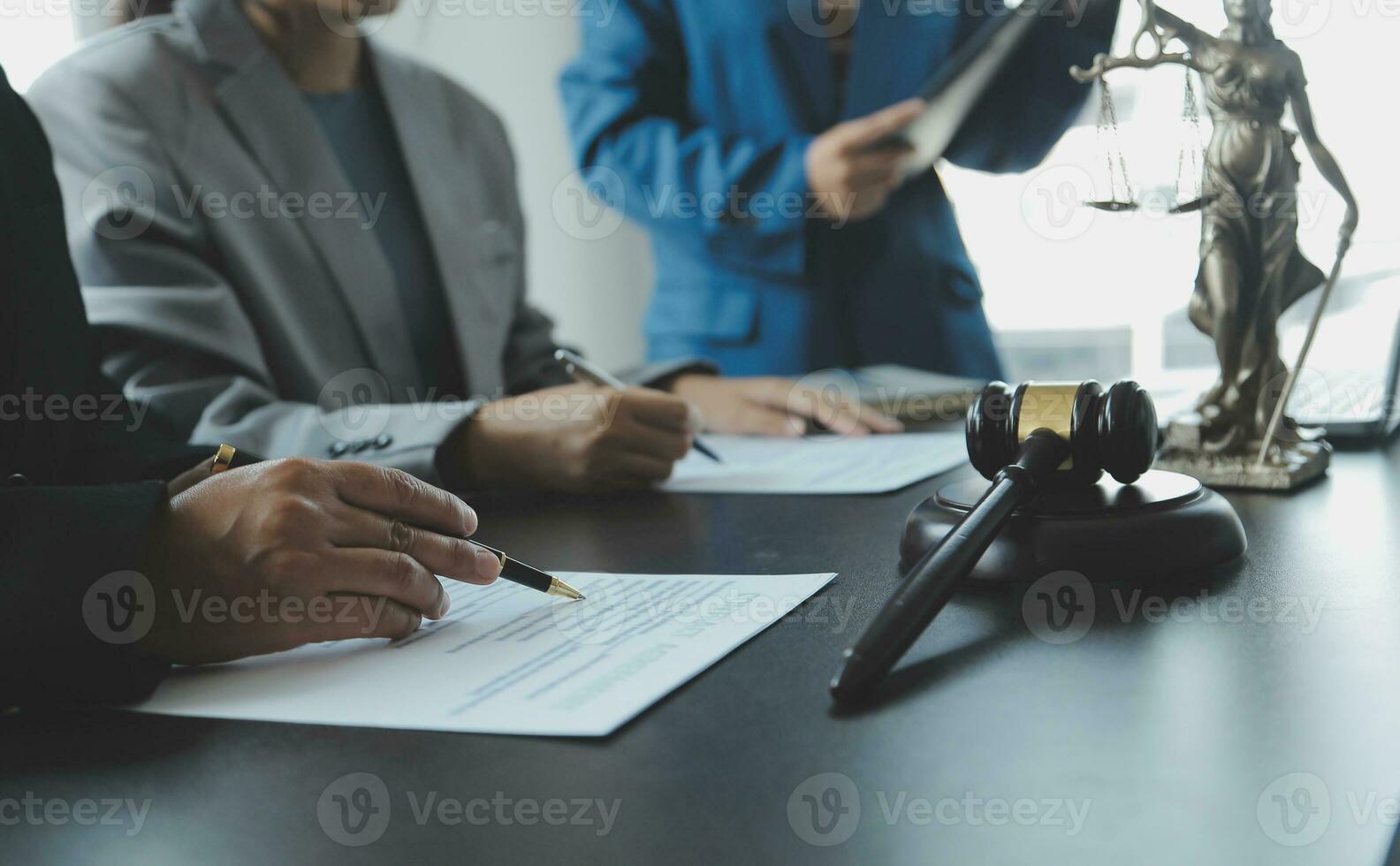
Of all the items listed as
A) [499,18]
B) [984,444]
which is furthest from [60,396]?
[499,18]

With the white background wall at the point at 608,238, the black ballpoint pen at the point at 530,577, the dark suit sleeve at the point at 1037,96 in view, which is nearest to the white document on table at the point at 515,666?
the black ballpoint pen at the point at 530,577

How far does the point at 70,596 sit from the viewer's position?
50cm

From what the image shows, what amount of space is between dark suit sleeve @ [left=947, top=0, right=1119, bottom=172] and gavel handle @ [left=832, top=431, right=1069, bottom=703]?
0.85 meters

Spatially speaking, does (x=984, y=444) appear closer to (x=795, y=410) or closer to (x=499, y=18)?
(x=795, y=410)

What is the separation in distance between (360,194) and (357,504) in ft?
3.46

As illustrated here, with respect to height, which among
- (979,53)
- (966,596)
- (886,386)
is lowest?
(886,386)

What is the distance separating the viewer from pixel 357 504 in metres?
0.58

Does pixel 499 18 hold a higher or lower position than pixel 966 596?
higher

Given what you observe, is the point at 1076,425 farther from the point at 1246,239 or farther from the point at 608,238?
the point at 608,238

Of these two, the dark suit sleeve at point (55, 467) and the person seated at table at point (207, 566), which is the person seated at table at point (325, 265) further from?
Answer: the person seated at table at point (207, 566)

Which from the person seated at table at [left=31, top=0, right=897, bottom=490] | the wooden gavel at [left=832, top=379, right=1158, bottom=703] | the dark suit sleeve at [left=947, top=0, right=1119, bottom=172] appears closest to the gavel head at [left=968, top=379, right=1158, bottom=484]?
the wooden gavel at [left=832, top=379, right=1158, bottom=703]

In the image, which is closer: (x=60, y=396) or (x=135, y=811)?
(x=135, y=811)

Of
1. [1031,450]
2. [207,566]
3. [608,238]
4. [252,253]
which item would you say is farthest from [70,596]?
[608,238]

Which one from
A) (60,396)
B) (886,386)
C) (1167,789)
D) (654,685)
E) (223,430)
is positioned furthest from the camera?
(886,386)
